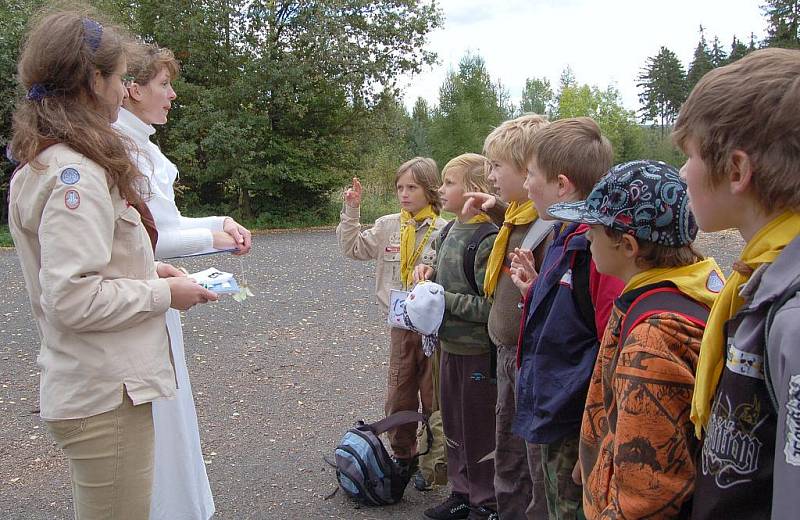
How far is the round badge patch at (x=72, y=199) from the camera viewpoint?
2.02 meters

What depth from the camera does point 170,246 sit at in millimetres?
2926

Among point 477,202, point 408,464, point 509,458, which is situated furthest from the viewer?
point 408,464

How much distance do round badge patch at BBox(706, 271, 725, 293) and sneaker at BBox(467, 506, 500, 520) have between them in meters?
2.01

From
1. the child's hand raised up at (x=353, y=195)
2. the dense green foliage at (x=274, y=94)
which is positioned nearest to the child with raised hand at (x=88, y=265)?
the child's hand raised up at (x=353, y=195)

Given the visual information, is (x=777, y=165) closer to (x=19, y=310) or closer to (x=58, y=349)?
(x=58, y=349)

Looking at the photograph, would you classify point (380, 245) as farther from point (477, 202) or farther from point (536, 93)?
point (536, 93)

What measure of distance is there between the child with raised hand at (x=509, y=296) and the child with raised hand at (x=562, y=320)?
38cm

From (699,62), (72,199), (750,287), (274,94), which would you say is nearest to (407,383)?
(72,199)

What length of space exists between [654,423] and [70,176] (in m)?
1.77

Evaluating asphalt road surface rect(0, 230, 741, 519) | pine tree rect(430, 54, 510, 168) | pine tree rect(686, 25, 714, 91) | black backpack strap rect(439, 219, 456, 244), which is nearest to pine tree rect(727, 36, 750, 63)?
pine tree rect(686, 25, 714, 91)

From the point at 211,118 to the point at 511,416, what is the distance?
57.5 ft

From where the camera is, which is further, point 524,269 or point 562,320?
point 524,269

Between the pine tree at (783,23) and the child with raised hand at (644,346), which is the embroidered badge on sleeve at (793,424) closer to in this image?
the child with raised hand at (644,346)

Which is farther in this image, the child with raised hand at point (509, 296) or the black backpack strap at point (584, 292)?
the child with raised hand at point (509, 296)
